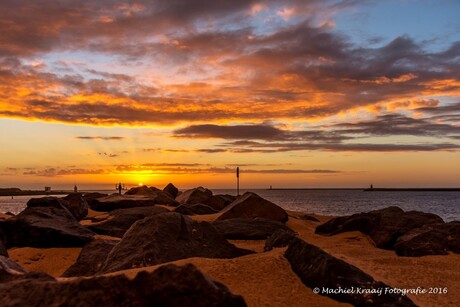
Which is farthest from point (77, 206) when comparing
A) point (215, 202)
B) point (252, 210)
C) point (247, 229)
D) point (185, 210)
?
point (247, 229)

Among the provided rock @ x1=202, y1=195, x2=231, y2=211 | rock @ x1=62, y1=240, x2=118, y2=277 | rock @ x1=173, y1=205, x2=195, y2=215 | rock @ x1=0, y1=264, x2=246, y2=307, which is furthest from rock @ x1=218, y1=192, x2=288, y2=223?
rock @ x1=0, y1=264, x2=246, y2=307

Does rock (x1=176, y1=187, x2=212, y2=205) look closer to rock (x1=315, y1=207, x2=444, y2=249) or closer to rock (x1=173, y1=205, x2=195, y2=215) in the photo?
rock (x1=173, y1=205, x2=195, y2=215)

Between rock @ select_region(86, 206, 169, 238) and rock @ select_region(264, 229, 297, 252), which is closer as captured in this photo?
rock @ select_region(264, 229, 297, 252)

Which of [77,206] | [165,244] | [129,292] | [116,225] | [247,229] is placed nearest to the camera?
[129,292]

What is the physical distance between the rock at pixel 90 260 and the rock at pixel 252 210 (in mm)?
7063

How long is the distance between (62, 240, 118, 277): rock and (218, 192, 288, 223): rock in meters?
7.06

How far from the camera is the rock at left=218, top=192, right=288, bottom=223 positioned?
59.0ft

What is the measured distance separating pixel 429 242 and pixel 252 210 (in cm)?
767

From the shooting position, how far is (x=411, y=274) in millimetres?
8797

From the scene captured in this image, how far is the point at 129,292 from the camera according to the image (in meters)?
4.65

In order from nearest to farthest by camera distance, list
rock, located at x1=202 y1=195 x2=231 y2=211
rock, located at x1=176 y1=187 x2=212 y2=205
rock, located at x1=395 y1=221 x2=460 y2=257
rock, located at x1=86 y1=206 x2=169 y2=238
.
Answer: rock, located at x1=395 y1=221 x2=460 y2=257 → rock, located at x1=86 y1=206 x2=169 y2=238 → rock, located at x1=202 y1=195 x2=231 y2=211 → rock, located at x1=176 y1=187 x2=212 y2=205

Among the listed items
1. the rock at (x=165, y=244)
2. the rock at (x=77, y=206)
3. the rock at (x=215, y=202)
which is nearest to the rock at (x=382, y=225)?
the rock at (x=165, y=244)

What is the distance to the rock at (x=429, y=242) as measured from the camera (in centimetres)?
1164

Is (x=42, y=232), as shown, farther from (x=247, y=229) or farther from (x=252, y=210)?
(x=252, y=210)
